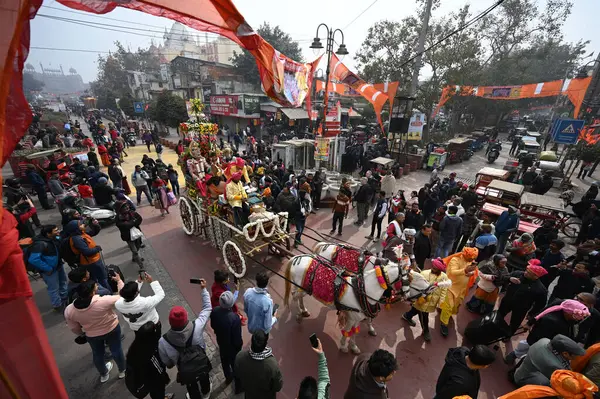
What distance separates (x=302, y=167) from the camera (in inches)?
537

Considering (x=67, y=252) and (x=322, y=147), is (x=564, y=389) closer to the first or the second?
(x=67, y=252)

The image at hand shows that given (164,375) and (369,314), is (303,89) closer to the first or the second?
(369,314)

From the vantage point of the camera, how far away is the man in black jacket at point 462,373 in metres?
2.54

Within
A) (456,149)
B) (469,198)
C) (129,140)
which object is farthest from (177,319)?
(129,140)

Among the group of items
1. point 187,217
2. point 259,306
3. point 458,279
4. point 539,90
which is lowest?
point 187,217

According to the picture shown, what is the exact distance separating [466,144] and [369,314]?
18.8 meters

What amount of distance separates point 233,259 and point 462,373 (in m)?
4.55

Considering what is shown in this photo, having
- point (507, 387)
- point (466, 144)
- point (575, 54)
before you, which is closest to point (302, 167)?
point (507, 387)

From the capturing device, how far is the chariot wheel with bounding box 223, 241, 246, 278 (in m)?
5.67

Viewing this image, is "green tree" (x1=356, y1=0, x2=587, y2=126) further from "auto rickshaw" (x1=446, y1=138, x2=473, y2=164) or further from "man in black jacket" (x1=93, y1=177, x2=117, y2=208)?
"man in black jacket" (x1=93, y1=177, x2=117, y2=208)

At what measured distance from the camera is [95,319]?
3258mm

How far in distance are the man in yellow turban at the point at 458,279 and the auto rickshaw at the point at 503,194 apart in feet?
17.8

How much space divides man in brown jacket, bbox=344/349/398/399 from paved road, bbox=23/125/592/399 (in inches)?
66.4

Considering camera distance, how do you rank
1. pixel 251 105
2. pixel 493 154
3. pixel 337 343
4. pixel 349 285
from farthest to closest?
pixel 251 105
pixel 493 154
pixel 337 343
pixel 349 285
